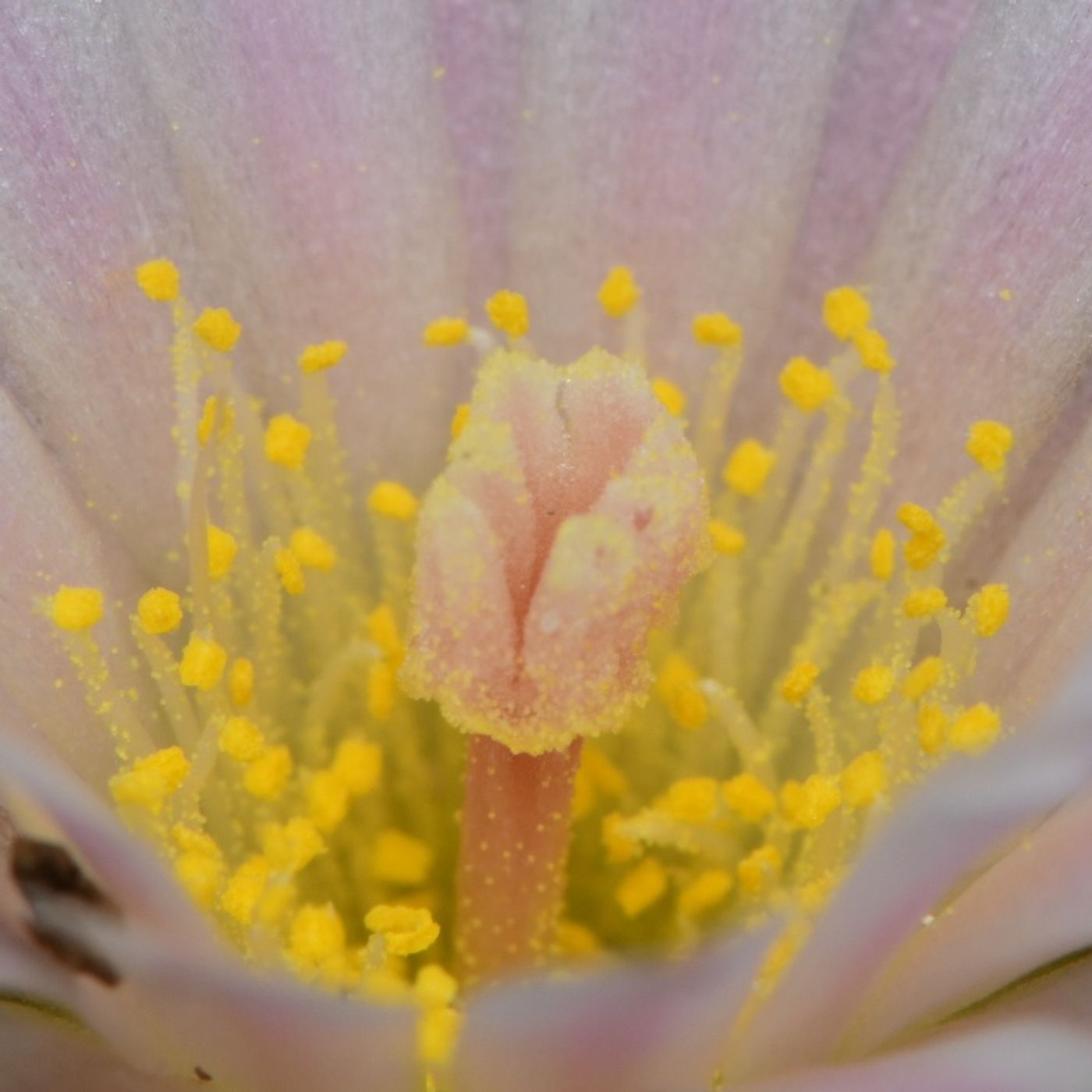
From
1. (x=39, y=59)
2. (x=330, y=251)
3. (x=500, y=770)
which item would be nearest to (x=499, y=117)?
(x=330, y=251)

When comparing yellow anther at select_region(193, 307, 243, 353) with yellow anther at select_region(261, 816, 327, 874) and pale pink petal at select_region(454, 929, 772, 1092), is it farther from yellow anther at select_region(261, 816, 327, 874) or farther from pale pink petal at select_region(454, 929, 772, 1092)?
pale pink petal at select_region(454, 929, 772, 1092)

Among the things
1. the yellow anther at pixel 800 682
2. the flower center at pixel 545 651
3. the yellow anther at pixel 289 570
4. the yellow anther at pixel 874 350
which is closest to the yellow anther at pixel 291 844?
the flower center at pixel 545 651

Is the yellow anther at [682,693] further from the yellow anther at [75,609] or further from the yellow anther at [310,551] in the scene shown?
the yellow anther at [75,609]

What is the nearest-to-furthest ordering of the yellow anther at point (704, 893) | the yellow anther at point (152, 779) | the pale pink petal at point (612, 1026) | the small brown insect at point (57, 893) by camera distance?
the pale pink petal at point (612, 1026), the small brown insect at point (57, 893), the yellow anther at point (152, 779), the yellow anther at point (704, 893)

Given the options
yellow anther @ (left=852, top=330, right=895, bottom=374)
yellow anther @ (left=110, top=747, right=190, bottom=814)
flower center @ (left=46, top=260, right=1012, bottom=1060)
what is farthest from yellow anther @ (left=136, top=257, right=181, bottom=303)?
yellow anther @ (left=852, top=330, right=895, bottom=374)

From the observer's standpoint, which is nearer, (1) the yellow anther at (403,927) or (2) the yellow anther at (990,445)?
(1) the yellow anther at (403,927)

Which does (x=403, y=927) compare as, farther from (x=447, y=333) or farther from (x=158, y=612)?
(x=447, y=333)

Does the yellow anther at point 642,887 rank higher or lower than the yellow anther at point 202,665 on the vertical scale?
lower

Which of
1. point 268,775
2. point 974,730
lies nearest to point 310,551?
point 268,775

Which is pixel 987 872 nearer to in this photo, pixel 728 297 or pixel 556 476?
pixel 556 476
